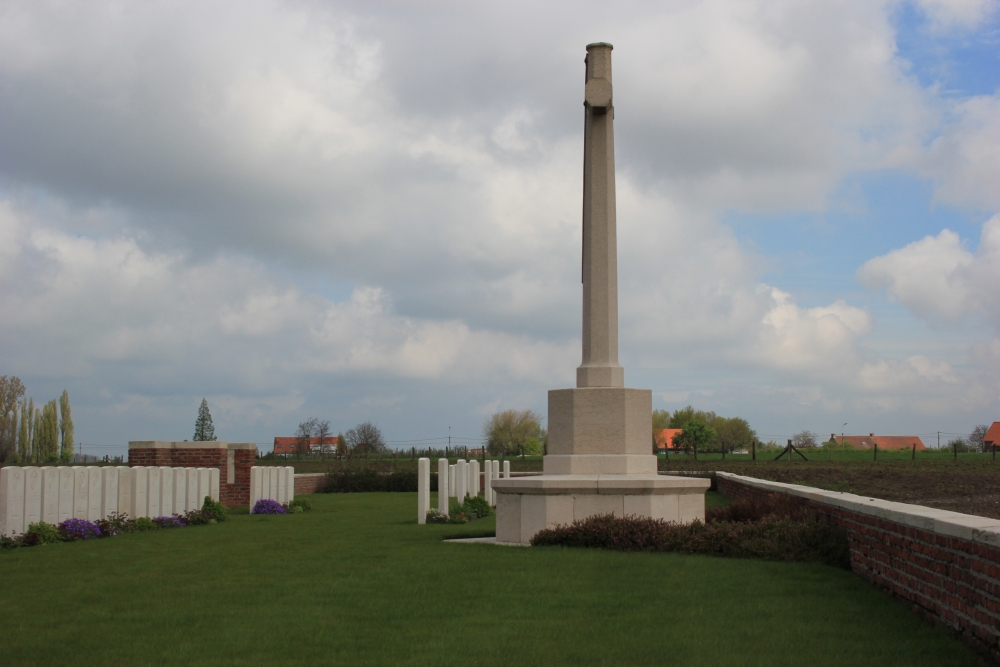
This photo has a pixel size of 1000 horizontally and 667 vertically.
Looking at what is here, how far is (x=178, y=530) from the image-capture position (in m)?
13.2

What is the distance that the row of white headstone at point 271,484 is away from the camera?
17.5 metres

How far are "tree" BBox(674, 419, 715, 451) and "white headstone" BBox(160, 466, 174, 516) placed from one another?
197 ft

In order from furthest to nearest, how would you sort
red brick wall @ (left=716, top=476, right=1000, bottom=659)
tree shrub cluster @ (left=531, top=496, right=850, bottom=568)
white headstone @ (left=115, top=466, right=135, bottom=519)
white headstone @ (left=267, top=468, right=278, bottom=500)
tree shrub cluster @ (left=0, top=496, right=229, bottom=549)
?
white headstone @ (left=267, top=468, right=278, bottom=500) < white headstone @ (left=115, top=466, right=135, bottom=519) < tree shrub cluster @ (left=0, top=496, right=229, bottom=549) < tree shrub cluster @ (left=531, top=496, right=850, bottom=568) < red brick wall @ (left=716, top=476, right=1000, bottom=659)

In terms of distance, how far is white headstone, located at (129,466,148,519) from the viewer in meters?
13.1

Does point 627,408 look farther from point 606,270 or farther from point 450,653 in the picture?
point 450,653

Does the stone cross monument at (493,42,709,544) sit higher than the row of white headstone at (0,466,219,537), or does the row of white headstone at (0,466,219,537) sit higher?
the stone cross monument at (493,42,709,544)

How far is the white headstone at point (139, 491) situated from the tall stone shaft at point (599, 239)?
6.91 metres

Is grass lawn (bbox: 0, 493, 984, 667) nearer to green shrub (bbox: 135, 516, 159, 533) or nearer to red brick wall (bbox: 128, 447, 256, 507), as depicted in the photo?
green shrub (bbox: 135, 516, 159, 533)

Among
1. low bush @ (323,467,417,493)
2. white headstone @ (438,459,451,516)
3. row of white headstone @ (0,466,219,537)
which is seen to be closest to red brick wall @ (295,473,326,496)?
low bush @ (323,467,417,493)

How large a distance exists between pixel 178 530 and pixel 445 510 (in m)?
4.23

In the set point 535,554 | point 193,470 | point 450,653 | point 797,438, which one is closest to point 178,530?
point 193,470

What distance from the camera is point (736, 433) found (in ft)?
255

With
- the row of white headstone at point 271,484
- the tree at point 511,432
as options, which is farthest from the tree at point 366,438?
the row of white headstone at point 271,484

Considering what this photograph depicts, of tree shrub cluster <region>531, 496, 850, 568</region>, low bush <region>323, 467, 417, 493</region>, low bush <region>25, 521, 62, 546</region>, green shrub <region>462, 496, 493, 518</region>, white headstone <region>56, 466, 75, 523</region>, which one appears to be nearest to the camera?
tree shrub cluster <region>531, 496, 850, 568</region>
